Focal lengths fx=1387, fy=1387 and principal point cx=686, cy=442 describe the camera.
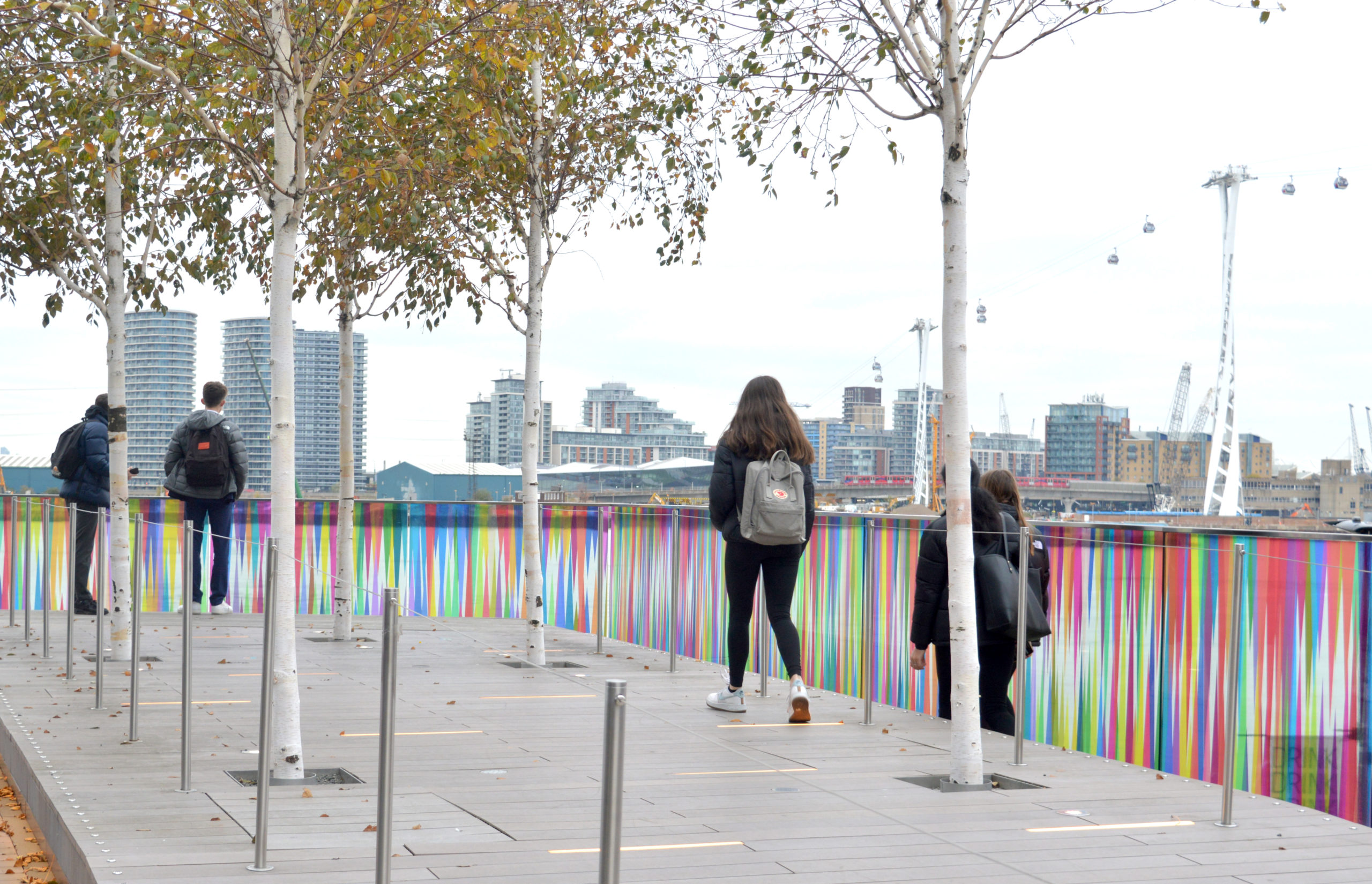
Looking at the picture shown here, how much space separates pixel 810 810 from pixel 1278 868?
1663mm

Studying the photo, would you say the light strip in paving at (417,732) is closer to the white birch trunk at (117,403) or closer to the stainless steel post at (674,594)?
the stainless steel post at (674,594)

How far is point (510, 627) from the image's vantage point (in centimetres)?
1265

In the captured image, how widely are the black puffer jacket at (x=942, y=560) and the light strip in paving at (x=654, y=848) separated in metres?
2.79

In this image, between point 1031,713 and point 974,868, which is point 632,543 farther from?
point 974,868

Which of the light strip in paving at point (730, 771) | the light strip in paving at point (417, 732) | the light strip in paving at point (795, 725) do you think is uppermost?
the light strip in paving at point (730, 771)

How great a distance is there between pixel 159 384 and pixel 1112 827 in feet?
57.4

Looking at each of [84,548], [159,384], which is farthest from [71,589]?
[159,384]

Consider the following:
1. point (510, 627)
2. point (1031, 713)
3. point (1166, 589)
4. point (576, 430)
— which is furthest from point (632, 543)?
point (576, 430)

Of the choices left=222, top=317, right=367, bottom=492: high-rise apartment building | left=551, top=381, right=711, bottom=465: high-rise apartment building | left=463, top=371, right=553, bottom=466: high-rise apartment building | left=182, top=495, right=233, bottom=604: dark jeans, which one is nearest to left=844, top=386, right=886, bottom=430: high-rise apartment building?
left=551, top=381, right=711, bottom=465: high-rise apartment building

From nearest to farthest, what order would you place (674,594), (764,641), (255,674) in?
(764,641) → (255,674) → (674,594)

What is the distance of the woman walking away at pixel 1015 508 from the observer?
734 cm

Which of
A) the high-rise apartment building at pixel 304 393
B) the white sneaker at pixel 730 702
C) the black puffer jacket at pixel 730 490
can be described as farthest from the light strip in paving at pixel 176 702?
the high-rise apartment building at pixel 304 393

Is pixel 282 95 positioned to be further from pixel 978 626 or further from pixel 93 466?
pixel 93 466

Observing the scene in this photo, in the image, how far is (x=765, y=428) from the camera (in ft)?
24.9
